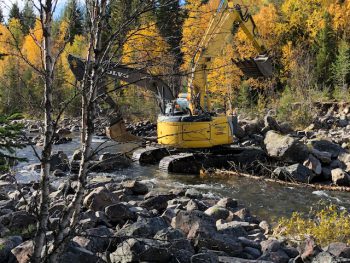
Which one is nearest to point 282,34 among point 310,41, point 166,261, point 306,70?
point 310,41

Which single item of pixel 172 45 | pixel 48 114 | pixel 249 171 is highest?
pixel 172 45

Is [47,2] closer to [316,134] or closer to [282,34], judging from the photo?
[316,134]

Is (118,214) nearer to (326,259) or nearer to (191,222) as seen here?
(191,222)

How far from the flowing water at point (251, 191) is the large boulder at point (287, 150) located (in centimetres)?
201

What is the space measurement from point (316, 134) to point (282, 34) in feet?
72.9

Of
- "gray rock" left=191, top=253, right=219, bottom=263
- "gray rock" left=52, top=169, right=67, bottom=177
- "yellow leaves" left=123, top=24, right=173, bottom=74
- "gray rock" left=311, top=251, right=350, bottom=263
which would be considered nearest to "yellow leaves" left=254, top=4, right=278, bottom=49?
"gray rock" left=52, top=169, right=67, bottom=177

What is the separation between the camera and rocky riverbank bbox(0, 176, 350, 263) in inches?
194

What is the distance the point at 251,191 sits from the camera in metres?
12.7

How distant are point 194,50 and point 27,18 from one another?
1.27 meters

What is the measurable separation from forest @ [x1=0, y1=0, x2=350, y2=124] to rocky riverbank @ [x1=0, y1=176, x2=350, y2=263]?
106 cm

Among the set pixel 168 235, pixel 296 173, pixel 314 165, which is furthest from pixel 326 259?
pixel 314 165

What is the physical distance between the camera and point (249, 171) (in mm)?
15102

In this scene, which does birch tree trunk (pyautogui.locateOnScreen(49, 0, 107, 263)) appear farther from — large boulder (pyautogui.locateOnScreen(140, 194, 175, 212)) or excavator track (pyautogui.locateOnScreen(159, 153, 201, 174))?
excavator track (pyautogui.locateOnScreen(159, 153, 201, 174))

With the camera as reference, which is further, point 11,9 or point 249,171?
point 249,171
